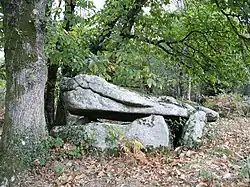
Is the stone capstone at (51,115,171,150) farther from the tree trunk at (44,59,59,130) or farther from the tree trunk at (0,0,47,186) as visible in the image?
the tree trunk at (44,59,59,130)

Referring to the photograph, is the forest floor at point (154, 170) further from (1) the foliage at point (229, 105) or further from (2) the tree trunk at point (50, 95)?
(1) the foliage at point (229, 105)

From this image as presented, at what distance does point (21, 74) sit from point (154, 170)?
105 inches

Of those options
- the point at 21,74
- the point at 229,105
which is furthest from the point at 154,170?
the point at 229,105

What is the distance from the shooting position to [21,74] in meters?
5.35

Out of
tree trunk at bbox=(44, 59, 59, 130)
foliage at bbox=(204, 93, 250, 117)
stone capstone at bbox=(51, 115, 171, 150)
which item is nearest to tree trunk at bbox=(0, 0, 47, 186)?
stone capstone at bbox=(51, 115, 171, 150)

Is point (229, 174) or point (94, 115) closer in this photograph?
point (229, 174)

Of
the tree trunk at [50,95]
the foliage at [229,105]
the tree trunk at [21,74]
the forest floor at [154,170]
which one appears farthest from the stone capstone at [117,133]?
the foliage at [229,105]

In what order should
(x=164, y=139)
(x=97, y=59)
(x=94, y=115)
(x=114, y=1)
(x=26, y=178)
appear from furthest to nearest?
(x=114, y=1) < (x=94, y=115) < (x=164, y=139) < (x=97, y=59) < (x=26, y=178)

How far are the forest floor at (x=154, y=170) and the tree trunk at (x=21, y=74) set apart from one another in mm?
491

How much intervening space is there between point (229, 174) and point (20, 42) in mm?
3832

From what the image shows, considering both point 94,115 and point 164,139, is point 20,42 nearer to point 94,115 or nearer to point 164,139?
point 94,115

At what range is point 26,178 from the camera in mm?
5152

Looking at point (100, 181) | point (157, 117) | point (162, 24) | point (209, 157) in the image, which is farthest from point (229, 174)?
point (162, 24)

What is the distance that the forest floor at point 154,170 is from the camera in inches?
201
